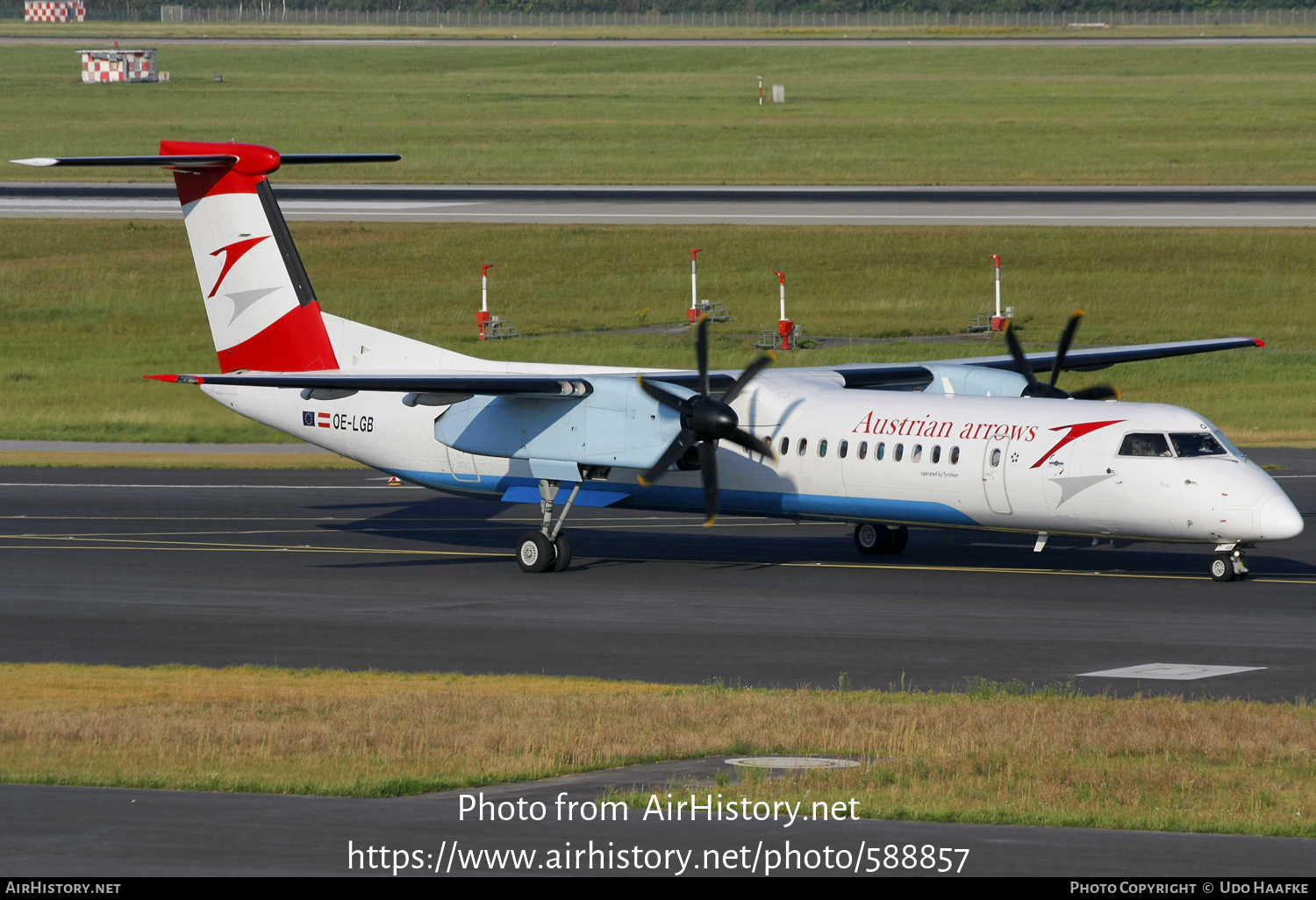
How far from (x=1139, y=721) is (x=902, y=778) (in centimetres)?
349

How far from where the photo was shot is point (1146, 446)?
26453 mm

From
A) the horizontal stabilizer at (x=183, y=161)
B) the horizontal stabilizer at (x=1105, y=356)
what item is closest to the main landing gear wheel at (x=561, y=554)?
the horizontal stabilizer at (x=183, y=161)

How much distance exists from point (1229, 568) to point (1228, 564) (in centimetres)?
6

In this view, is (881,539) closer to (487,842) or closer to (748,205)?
(487,842)

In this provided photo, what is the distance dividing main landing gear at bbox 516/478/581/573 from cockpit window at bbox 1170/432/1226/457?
A: 33.1 feet

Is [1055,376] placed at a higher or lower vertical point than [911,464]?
higher

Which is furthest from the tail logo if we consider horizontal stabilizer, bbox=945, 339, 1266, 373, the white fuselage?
horizontal stabilizer, bbox=945, 339, 1266, 373

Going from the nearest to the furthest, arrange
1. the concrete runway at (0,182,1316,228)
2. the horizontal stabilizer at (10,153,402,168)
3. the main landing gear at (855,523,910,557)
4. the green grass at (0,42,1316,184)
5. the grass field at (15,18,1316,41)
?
the horizontal stabilizer at (10,153,402,168), the main landing gear at (855,523,910,557), the concrete runway at (0,182,1316,228), the green grass at (0,42,1316,184), the grass field at (15,18,1316,41)

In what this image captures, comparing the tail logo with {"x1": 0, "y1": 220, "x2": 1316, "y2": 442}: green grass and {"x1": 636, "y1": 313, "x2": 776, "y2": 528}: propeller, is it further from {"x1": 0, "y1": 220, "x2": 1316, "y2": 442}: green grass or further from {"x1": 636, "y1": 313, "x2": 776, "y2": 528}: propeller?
{"x1": 0, "y1": 220, "x2": 1316, "y2": 442}: green grass

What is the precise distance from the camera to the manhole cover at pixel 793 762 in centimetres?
1543

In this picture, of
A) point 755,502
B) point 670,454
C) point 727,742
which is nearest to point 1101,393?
point 755,502

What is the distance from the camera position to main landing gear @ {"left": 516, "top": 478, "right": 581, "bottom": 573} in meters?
29.9

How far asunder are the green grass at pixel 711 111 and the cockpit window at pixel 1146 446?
57.9 m

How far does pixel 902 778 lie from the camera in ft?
49.0
